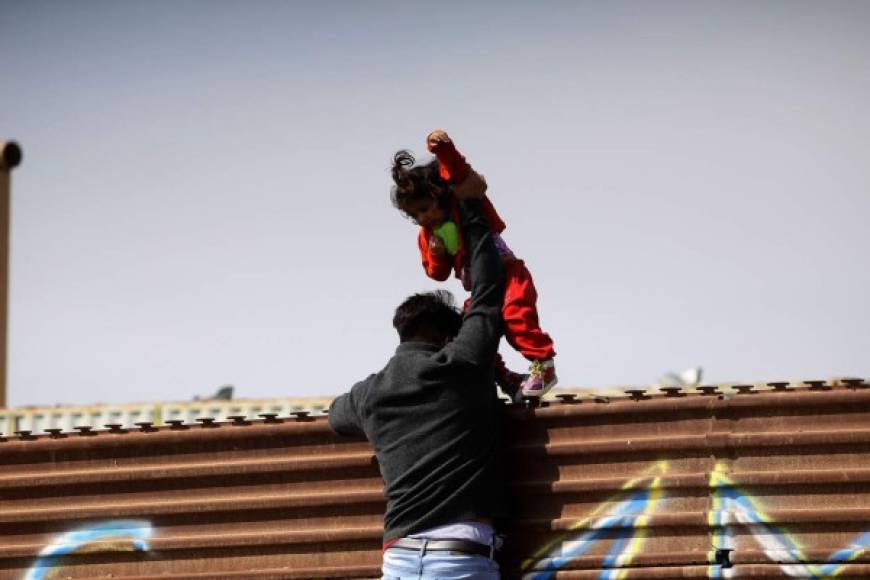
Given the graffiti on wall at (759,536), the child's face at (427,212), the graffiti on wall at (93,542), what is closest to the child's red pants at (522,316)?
the child's face at (427,212)

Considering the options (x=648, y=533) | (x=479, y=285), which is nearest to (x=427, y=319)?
(x=479, y=285)

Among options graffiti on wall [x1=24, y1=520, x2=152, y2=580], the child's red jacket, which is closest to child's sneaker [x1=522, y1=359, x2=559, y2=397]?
the child's red jacket

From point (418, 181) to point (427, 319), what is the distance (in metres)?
0.51

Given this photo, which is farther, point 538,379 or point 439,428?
point 538,379

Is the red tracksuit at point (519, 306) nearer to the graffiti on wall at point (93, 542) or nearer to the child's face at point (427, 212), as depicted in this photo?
the child's face at point (427, 212)

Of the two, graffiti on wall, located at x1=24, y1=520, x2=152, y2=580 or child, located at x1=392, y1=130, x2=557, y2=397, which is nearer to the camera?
child, located at x1=392, y1=130, x2=557, y2=397

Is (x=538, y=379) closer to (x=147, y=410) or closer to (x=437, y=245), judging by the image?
(x=437, y=245)

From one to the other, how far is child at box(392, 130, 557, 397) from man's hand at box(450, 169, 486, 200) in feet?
0.06

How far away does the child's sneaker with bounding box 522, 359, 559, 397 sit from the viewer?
4809 mm

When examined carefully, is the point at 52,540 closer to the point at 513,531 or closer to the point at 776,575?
the point at 513,531

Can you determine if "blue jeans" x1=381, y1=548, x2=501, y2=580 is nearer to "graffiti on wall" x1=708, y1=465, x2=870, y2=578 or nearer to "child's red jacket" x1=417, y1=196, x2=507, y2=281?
"graffiti on wall" x1=708, y1=465, x2=870, y2=578

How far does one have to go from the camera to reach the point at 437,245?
4.89m

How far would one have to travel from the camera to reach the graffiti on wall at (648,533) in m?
4.45

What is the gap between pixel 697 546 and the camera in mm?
4543
